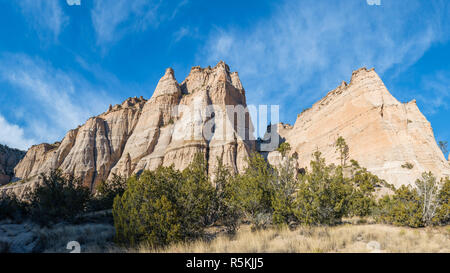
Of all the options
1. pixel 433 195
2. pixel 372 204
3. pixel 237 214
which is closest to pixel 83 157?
pixel 237 214

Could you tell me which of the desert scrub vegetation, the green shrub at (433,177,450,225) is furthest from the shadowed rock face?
the green shrub at (433,177,450,225)

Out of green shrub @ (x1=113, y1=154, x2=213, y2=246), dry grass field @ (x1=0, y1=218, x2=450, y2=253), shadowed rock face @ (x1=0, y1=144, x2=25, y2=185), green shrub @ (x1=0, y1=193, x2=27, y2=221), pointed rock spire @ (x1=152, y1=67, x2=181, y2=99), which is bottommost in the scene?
green shrub @ (x1=0, y1=193, x2=27, y2=221)

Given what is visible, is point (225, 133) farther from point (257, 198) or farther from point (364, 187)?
point (257, 198)

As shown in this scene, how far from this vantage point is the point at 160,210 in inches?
297

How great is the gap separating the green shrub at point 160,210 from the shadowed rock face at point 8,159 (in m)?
87.5

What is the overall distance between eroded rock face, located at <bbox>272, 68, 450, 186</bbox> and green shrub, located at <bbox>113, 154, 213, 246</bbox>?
31.3 m

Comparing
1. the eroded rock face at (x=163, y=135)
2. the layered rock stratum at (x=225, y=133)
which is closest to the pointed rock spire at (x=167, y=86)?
the eroded rock face at (x=163, y=135)

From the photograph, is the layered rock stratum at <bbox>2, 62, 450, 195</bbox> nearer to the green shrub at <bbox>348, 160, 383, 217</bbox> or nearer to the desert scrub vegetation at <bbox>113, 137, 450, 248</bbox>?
the green shrub at <bbox>348, 160, 383, 217</bbox>

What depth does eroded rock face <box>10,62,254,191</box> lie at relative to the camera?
42125mm

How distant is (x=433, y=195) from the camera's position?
11.4 metres

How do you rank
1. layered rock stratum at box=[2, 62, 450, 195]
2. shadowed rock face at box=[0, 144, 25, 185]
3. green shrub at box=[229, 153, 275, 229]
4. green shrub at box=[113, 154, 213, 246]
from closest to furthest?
green shrub at box=[113, 154, 213, 246]
green shrub at box=[229, 153, 275, 229]
layered rock stratum at box=[2, 62, 450, 195]
shadowed rock face at box=[0, 144, 25, 185]

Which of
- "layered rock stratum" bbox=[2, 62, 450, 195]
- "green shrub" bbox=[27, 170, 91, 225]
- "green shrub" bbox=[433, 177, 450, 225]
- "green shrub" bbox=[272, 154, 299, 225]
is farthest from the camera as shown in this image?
"layered rock stratum" bbox=[2, 62, 450, 195]

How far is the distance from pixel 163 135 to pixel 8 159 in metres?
71.6
